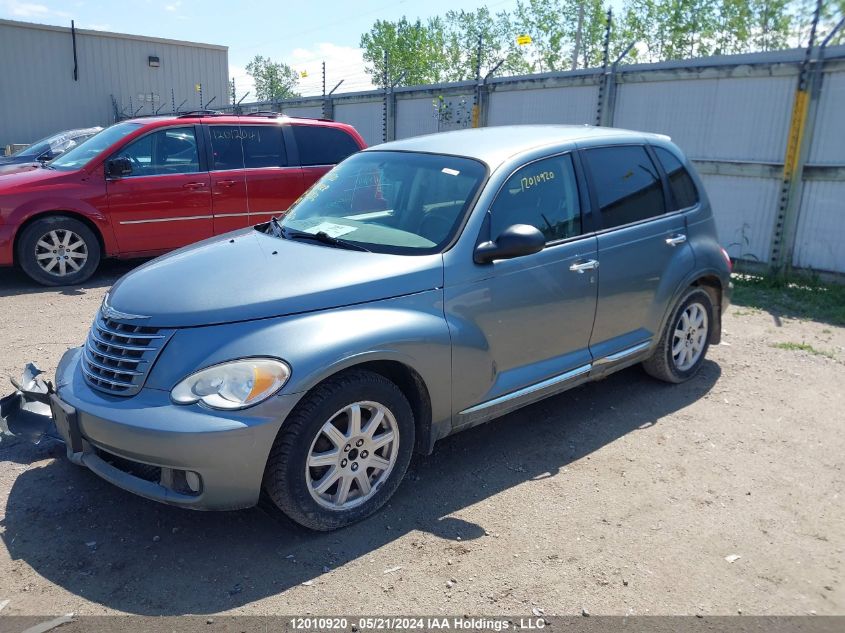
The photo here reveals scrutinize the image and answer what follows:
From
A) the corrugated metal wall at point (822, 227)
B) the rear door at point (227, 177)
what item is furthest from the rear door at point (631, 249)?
the rear door at point (227, 177)

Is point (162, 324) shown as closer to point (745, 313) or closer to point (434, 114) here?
point (745, 313)

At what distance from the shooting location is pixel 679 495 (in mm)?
3770

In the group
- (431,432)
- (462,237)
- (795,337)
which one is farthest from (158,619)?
(795,337)

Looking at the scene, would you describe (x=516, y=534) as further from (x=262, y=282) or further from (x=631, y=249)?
(x=631, y=249)

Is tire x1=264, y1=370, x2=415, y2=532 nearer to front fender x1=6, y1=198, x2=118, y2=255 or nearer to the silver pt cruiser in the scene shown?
the silver pt cruiser

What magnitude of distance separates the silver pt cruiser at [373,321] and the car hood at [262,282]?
0.04 feet

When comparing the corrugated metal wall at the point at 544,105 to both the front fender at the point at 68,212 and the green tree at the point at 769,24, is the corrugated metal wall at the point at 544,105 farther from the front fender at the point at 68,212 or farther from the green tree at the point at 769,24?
the green tree at the point at 769,24

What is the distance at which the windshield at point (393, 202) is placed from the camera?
12.4 ft

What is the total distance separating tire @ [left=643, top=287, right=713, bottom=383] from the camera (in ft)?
16.7

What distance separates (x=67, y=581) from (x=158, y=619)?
0.51 meters

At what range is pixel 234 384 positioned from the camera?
117 inches

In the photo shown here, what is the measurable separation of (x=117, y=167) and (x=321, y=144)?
2533 mm

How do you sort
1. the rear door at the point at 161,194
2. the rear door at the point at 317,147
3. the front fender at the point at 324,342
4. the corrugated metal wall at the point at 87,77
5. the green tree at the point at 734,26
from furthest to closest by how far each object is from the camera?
the green tree at the point at 734,26 → the corrugated metal wall at the point at 87,77 → the rear door at the point at 317,147 → the rear door at the point at 161,194 → the front fender at the point at 324,342

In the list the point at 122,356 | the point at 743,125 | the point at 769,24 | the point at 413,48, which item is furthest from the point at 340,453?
the point at 413,48
